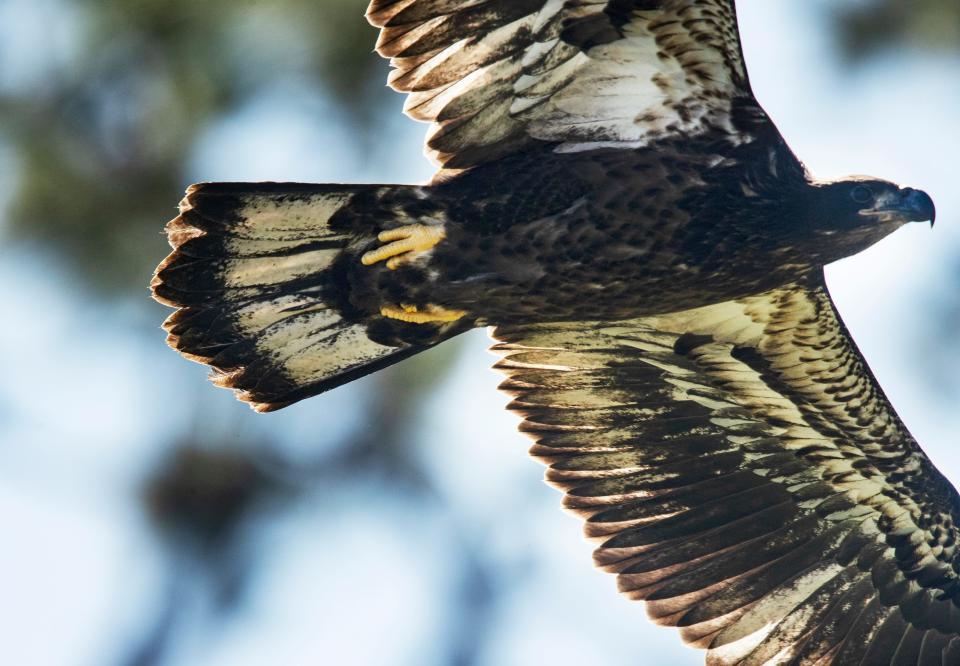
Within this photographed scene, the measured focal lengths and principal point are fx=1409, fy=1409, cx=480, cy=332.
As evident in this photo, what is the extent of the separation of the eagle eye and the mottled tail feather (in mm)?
1826


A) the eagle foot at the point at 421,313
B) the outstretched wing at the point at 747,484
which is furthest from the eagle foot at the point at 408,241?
the outstretched wing at the point at 747,484

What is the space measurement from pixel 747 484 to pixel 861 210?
1.54 metres

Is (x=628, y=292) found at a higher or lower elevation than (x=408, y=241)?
lower

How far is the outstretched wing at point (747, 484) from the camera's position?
620cm

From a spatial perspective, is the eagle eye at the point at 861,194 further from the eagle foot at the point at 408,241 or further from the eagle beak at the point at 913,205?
the eagle foot at the point at 408,241

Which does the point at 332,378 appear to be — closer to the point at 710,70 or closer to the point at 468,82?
the point at 468,82

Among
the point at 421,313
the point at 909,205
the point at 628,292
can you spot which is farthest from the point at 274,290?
the point at 909,205

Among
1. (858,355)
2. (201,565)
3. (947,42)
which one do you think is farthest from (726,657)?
(947,42)

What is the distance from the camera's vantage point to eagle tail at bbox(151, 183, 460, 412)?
526 centimetres

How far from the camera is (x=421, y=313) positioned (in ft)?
18.2

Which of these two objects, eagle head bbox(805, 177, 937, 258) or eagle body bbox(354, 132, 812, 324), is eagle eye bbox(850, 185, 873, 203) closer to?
eagle head bbox(805, 177, 937, 258)

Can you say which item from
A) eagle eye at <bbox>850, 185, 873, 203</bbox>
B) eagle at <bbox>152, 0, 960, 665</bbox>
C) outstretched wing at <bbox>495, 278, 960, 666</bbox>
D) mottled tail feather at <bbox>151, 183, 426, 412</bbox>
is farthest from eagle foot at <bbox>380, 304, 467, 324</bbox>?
eagle eye at <bbox>850, 185, 873, 203</bbox>

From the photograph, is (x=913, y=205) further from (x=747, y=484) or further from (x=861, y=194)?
(x=747, y=484)

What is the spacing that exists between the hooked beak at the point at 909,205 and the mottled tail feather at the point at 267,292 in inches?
77.5
